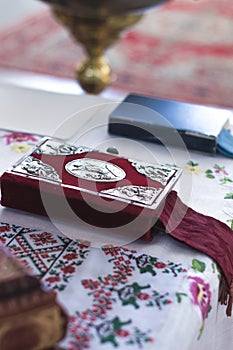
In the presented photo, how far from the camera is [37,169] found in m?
1.05

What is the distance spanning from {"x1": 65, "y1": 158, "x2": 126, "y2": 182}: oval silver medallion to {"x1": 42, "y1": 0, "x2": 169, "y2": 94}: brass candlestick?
245 mm

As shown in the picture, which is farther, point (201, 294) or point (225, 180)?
point (225, 180)

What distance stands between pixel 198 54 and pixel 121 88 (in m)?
0.57

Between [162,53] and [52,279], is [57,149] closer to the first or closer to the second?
[52,279]

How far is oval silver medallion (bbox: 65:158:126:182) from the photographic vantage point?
1.04 meters

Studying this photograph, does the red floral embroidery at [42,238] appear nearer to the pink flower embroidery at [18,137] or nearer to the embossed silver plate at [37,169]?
the embossed silver plate at [37,169]

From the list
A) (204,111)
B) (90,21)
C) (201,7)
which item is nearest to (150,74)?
(201,7)

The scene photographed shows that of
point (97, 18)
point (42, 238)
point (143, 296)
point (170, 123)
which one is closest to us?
point (97, 18)

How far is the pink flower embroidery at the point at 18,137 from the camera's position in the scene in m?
1.29

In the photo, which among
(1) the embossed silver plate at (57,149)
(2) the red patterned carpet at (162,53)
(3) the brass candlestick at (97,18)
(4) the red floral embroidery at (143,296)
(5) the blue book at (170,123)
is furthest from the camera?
(2) the red patterned carpet at (162,53)

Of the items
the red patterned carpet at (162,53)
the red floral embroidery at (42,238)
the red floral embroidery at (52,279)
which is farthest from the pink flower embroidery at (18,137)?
the red patterned carpet at (162,53)

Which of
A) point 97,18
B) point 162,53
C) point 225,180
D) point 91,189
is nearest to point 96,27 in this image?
point 97,18

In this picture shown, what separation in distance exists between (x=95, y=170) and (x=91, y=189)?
56 millimetres

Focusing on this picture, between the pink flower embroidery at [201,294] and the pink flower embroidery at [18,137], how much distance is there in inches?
20.0
